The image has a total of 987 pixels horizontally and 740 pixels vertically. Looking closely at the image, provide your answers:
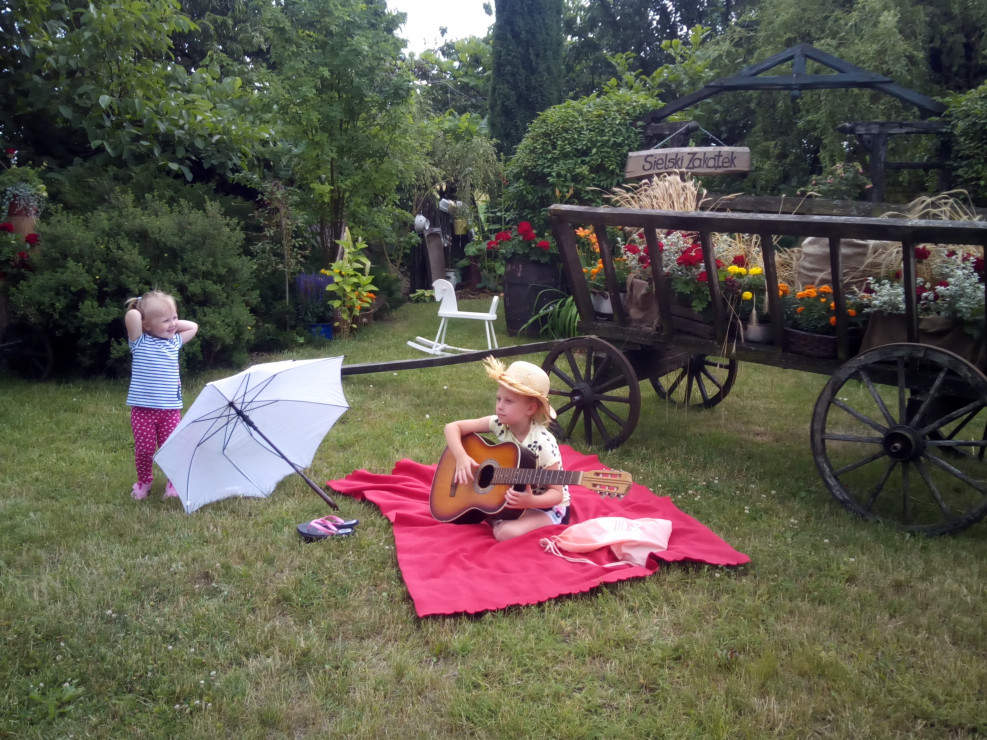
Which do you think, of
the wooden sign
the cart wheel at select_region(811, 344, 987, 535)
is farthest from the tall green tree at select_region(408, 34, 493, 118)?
the cart wheel at select_region(811, 344, 987, 535)

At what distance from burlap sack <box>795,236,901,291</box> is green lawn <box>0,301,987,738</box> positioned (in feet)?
4.32

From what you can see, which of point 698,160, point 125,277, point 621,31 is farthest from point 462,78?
point 125,277

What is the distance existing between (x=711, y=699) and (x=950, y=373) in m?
2.40

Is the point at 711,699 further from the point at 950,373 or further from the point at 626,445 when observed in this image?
the point at 626,445

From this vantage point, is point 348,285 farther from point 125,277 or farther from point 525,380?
point 525,380

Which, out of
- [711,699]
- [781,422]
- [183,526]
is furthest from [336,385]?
[781,422]

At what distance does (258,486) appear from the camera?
Answer: 14.5ft

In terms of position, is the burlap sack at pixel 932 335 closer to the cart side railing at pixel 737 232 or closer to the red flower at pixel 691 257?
the cart side railing at pixel 737 232

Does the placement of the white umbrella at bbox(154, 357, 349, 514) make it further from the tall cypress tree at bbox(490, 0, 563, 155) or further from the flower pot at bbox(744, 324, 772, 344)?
the tall cypress tree at bbox(490, 0, 563, 155)

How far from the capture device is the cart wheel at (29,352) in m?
7.06

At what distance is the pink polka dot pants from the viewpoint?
450 centimetres

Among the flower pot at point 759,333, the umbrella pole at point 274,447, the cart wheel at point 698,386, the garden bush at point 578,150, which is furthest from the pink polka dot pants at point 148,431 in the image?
the garden bush at point 578,150

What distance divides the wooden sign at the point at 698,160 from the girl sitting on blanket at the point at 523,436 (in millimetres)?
4098

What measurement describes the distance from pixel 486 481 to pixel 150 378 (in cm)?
211
